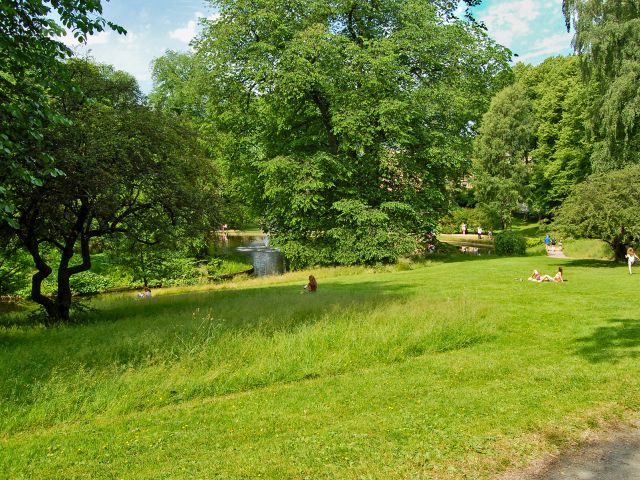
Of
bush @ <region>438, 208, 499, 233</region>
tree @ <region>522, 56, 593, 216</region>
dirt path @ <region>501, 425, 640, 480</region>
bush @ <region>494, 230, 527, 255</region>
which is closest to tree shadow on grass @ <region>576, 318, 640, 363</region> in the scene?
dirt path @ <region>501, 425, 640, 480</region>

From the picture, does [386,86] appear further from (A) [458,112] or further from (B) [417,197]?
(B) [417,197]

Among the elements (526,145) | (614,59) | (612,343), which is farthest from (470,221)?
(612,343)

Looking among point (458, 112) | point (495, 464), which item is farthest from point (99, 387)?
point (458, 112)

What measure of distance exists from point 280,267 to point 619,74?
2830 centimetres

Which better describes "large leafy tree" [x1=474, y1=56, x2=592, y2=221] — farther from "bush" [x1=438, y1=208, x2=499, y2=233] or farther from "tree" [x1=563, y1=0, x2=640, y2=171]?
"tree" [x1=563, y1=0, x2=640, y2=171]

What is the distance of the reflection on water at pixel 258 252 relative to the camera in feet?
130

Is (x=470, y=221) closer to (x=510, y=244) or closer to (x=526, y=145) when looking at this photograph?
(x=526, y=145)

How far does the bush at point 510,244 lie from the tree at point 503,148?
13066 millimetres

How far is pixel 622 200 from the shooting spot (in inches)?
987

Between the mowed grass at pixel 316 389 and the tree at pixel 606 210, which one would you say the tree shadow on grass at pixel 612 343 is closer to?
the mowed grass at pixel 316 389

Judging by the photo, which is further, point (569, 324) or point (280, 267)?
point (280, 267)

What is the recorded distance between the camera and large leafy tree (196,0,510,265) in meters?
29.3

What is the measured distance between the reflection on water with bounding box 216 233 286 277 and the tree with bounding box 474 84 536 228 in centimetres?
2334

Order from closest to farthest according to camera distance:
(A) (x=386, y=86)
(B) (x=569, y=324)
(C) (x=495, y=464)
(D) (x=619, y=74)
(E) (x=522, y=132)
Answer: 1. (C) (x=495, y=464)
2. (B) (x=569, y=324)
3. (A) (x=386, y=86)
4. (D) (x=619, y=74)
5. (E) (x=522, y=132)
